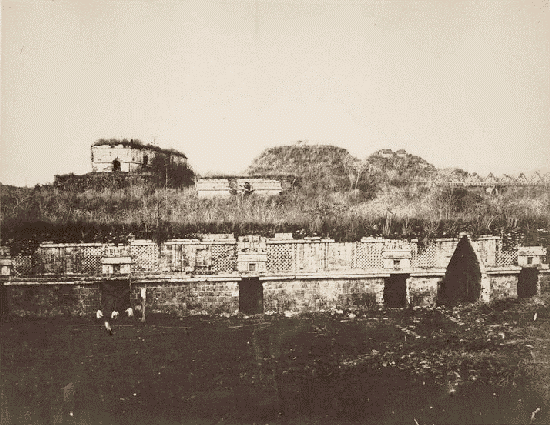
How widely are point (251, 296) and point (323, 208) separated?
1065 millimetres

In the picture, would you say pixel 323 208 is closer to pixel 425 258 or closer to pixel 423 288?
pixel 425 258

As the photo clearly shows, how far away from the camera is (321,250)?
447cm

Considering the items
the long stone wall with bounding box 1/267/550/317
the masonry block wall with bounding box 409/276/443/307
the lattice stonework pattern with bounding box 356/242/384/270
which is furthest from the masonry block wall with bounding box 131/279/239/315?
the masonry block wall with bounding box 409/276/443/307

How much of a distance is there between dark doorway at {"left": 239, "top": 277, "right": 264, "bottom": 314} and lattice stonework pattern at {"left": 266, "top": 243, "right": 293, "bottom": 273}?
193 mm

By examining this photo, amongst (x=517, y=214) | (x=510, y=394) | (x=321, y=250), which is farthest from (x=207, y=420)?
(x=517, y=214)

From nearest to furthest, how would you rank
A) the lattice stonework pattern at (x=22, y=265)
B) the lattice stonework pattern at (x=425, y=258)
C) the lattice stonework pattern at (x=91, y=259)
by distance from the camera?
the lattice stonework pattern at (x=22, y=265) → the lattice stonework pattern at (x=91, y=259) → the lattice stonework pattern at (x=425, y=258)

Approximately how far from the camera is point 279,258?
4.42 metres

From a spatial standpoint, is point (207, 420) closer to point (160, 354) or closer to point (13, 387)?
point (160, 354)

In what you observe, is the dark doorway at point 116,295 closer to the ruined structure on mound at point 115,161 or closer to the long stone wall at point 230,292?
the long stone wall at point 230,292

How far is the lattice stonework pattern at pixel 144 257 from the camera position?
4289 mm

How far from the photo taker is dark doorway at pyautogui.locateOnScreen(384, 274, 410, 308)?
447 cm

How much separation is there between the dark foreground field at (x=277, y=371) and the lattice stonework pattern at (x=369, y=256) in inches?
21.4

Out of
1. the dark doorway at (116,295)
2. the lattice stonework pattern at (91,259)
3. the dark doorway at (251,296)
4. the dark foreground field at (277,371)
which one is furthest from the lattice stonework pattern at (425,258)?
the lattice stonework pattern at (91,259)

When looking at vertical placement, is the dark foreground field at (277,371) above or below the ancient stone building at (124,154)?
below
